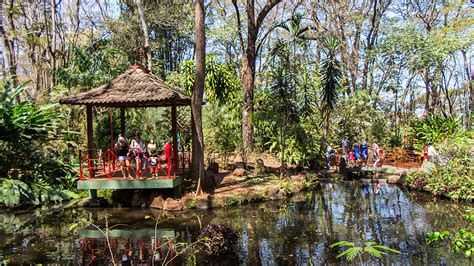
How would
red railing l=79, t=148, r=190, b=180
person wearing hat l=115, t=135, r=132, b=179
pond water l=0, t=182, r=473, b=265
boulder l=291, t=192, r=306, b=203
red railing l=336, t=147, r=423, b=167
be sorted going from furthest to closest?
red railing l=336, t=147, r=423, b=167 → boulder l=291, t=192, r=306, b=203 → person wearing hat l=115, t=135, r=132, b=179 → red railing l=79, t=148, r=190, b=180 → pond water l=0, t=182, r=473, b=265

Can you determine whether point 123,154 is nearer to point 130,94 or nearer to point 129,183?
point 129,183

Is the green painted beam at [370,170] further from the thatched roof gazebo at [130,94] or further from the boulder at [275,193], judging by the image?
the thatched roof gazebo at [130,94]

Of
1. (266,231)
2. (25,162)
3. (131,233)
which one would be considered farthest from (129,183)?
(25,162)

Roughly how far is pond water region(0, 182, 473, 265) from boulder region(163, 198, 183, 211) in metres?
0.45

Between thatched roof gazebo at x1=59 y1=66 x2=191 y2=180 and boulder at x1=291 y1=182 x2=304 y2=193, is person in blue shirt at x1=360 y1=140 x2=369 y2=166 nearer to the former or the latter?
boulder at x1=291 y1=182 x2=304 y2=193

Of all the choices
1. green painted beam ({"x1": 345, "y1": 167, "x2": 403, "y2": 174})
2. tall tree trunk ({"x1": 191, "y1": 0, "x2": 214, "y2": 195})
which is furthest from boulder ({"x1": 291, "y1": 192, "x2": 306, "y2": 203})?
green painted beam ({"x1": 345, "y1": 167, "x2": 403, "y2": 174})

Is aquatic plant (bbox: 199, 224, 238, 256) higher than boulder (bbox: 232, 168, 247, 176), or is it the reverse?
boulder (bbox: 232, 168, 247, 176)

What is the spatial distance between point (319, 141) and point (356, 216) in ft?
34.6

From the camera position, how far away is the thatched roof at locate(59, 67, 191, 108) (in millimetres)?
11664

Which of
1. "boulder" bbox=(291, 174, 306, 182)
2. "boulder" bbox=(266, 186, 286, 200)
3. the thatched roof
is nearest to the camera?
the thatched roof

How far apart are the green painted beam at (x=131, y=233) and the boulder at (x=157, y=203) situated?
2502 millimetres

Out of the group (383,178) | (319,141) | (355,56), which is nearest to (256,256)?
(383,178)

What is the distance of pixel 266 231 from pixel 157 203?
13.9 ft

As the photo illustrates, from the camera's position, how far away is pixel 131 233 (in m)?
9.32
